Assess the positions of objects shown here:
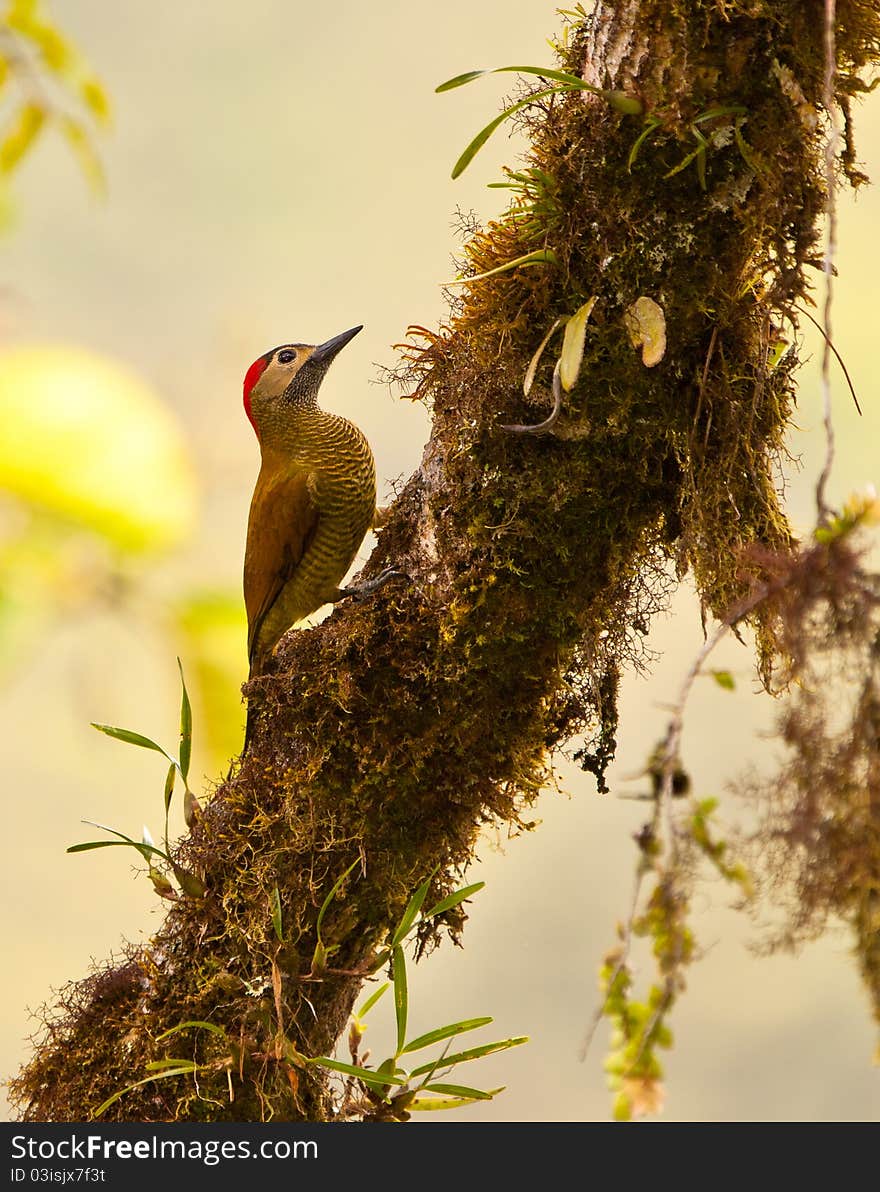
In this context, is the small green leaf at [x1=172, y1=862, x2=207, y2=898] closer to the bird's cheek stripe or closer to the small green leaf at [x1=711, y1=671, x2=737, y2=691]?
the small green leaf at [x1=711, y1=671, x2=737, y2=691]

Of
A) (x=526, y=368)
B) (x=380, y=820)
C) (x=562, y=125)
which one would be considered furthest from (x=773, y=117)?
(x=380, y=820)

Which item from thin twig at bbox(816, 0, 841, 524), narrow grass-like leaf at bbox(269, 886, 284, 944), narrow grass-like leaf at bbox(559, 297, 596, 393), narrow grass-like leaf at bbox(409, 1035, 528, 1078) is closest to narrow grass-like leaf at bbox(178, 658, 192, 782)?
narrow grass-like leaf at bbox(269, 886, 284, 944)

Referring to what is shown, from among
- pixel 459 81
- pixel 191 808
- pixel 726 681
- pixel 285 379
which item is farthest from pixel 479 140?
pixel 285 379

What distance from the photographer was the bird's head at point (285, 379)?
10.6ft

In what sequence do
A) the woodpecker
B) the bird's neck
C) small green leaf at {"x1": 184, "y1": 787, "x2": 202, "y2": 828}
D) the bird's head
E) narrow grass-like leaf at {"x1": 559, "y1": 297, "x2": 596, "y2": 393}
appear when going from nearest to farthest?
narrow grass-like leaf at {"x1": 559, "y1": 297, "x2": 596, "y2": 393}, small green leaf at {"x1": 184, "y1": 787, "x2": 202, "y2": 828}, the woodpecker, the bird's neck, the bird's head

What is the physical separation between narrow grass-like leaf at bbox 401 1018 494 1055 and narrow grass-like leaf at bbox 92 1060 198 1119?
14.8 inches

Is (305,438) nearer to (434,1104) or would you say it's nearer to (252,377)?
(252,377)

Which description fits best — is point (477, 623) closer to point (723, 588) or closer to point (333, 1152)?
point (723, 588)

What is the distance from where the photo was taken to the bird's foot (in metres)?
2.07

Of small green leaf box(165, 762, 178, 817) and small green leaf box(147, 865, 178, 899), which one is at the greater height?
small green leaf box(165, 762, 178, 817)

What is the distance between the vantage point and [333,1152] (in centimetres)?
205

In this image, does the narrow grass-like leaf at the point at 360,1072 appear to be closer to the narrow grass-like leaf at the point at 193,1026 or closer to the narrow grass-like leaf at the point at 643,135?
the narrow grass-like leaf at the point at 193,1026

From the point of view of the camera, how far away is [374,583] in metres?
2.08

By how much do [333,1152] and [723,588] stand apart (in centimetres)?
119
